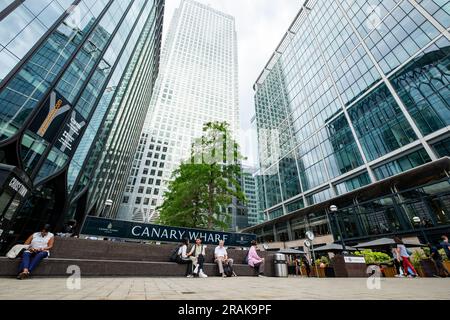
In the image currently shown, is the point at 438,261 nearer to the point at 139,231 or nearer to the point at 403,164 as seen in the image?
the point at 139,231

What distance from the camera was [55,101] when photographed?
56.9ft

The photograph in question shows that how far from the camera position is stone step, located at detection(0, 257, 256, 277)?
5590mm

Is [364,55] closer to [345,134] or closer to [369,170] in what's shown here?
[345,134]

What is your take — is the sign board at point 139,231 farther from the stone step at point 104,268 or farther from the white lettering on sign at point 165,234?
the stone step at point 104,268

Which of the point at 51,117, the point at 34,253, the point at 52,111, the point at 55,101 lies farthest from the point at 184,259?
the point at 55,101

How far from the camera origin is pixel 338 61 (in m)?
35.1

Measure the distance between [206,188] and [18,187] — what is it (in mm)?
11672

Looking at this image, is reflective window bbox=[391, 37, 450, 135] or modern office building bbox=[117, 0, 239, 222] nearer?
reflective window bbox=[391, 37, 450, 135]

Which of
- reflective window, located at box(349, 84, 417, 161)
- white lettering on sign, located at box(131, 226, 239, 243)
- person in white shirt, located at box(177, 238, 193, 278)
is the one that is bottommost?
person in white shirt, located at box(177, 238, 193, 278)

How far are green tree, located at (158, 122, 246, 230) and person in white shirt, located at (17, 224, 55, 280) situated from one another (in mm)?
8499

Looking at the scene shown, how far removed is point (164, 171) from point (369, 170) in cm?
5365

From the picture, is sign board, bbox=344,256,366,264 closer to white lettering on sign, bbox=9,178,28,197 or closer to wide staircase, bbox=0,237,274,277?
wide staircase, bbox=0,237,274,277


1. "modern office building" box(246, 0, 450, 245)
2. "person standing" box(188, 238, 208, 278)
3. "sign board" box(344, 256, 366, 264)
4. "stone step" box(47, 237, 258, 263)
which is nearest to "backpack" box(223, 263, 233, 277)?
"person standing" box(188, 238, 208, 278)
